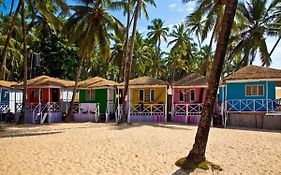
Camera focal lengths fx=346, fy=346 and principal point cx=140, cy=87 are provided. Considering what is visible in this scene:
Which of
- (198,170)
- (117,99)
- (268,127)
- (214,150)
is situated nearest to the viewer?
(198,170)

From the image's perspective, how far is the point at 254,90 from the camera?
79.9 ft

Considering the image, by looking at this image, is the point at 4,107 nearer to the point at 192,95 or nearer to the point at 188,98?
the point at 188,98

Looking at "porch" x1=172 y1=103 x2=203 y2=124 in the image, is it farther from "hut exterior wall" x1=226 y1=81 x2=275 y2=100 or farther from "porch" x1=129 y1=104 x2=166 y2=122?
"hut exterior wall" x1=226 y1=81 x2=275 y2=100

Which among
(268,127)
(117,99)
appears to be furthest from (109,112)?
(268,127)

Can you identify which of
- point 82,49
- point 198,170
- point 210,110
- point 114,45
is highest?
point 114,45

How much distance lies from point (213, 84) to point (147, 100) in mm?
17613

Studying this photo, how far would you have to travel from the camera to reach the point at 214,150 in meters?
13.7

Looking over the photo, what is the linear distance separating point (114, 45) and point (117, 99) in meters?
17.9

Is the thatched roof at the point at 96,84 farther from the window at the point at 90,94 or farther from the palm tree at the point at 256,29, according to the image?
the palm tree at the point at 256,29

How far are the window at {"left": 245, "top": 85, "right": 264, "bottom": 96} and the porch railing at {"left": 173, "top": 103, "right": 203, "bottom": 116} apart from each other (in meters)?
3.42

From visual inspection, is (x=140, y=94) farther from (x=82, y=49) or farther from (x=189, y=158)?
(x=189, y=158)

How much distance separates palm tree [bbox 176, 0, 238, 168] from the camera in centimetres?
1068

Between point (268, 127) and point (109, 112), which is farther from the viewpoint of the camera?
point (109, 112)

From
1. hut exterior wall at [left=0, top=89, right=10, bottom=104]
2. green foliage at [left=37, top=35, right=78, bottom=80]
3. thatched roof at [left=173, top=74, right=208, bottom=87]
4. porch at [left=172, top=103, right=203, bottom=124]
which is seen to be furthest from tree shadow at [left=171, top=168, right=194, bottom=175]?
green foliage at [left=37, top=35, right=78, bottom=80]
